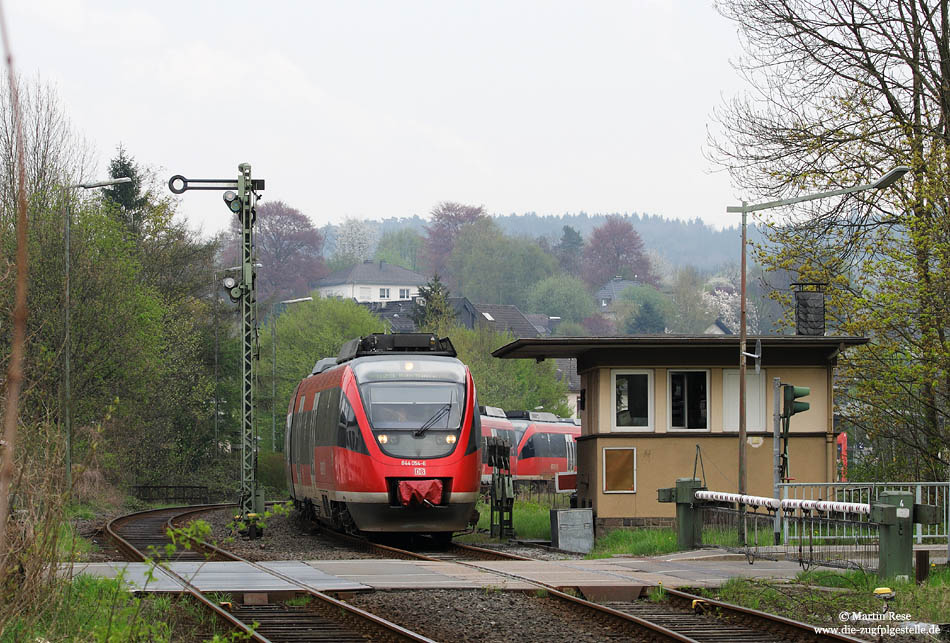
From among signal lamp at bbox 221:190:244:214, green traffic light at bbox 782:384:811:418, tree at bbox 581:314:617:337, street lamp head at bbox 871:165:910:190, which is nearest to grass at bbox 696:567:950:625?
green traffic light at bbox 782:384:811:418

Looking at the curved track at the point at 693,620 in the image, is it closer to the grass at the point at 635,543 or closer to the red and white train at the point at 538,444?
the grass at the point at 635,543

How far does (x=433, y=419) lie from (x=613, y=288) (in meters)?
152

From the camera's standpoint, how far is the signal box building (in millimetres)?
24656

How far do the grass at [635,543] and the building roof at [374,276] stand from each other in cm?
14719

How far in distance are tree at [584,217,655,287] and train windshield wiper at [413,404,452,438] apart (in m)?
151

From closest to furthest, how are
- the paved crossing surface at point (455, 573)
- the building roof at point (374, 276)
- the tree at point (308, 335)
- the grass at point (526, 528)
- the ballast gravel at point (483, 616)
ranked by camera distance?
the ballast gravel at point (483, 616), the paved crossing surface at point (455, 573), the grass at point (526, 528), the tree at point (308, 335), the building roof at point (374, 276)

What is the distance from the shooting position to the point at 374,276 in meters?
174

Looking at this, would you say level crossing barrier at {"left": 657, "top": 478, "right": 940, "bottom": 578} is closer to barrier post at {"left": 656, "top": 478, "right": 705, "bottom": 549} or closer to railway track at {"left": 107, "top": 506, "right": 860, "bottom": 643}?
barrier post at {"left": 656, "top": 478, "right": 705, "bottom": 549}

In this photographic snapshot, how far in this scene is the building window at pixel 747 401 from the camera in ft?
83.0

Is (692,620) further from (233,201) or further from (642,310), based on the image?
(642,310)

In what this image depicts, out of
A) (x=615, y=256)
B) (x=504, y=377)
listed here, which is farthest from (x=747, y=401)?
(x=615, y=256)

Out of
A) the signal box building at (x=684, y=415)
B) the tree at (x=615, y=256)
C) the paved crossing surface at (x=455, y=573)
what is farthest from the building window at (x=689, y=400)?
the tree at (x=615, y=256)

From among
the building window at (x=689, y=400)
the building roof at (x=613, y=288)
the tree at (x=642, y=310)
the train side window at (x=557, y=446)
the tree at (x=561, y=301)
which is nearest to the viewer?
the building window at (x=689, y=400)

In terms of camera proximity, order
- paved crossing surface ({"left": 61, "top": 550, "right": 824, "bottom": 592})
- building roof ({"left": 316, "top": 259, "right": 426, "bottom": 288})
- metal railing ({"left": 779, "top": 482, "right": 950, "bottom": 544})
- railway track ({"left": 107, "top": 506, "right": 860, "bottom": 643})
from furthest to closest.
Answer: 1. building roof ({"left": 316, "top": 259, "right": 426, "bottom": 288})
2. metal railing ({"left": 779, "top": 482, "right": 950, "bottom": 544})
3. paved crossing surface ({"left": 61, "top": 550, "right": 824, "bottom": 592})
4. railway track ({"left": 107, "top": 506, "right": 860, "bottom": 643})
